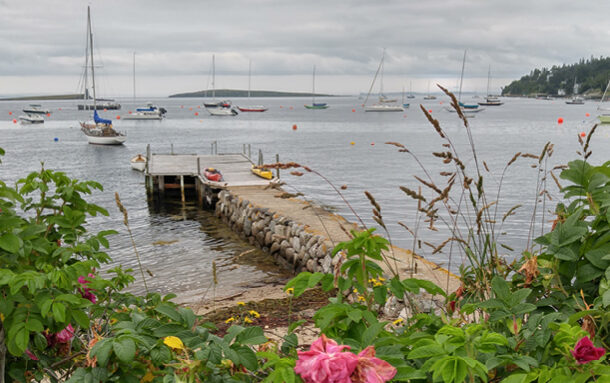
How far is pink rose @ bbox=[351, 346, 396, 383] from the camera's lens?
1343mm

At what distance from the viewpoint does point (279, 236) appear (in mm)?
15594

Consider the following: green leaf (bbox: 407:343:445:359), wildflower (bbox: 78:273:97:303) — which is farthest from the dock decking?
green leaf (bbox: 407:343:445:359)

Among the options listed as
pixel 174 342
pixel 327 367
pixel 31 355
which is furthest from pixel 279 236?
pixel 327 367

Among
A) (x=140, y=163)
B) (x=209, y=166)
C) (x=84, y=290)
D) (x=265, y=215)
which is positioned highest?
(x=84, y=290)

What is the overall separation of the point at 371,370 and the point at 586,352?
57cm

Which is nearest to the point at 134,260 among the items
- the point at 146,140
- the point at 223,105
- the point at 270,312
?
the point at 270,312

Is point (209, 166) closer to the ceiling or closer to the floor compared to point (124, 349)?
closer to the floor

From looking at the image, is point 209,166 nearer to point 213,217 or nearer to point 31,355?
point 213,217

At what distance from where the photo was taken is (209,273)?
14.2 meters

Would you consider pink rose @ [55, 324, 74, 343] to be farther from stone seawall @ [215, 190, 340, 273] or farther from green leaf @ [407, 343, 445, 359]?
stone seawall @ [215, 190, 340, 273]

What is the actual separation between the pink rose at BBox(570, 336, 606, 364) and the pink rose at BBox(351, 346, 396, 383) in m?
0.49

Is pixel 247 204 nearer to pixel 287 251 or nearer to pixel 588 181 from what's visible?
pixel 287 251

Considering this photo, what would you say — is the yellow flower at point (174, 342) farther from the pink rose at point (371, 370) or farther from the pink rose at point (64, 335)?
the pink rose at point (64, 335)

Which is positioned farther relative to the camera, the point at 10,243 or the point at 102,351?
the point at 10,243
